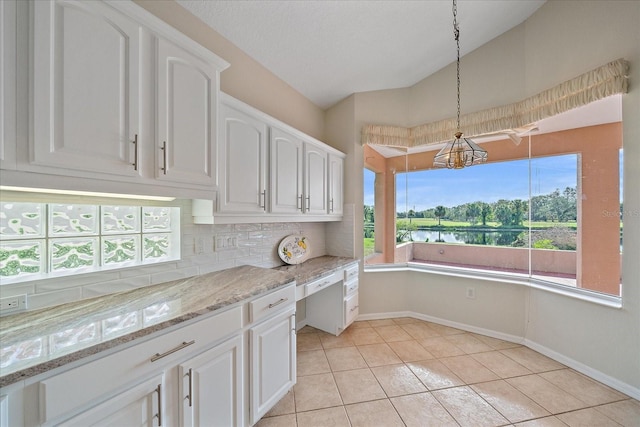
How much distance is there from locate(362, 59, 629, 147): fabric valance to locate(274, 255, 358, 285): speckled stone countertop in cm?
152

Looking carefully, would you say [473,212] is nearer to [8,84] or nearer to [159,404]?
[159,404]

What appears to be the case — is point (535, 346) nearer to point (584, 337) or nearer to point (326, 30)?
point (584, 337)

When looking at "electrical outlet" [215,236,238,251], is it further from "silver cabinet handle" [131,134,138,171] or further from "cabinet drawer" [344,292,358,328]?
"cabinet drawer" [344,292,358,328]

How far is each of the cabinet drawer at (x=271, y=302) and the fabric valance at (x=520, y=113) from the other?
2150mm

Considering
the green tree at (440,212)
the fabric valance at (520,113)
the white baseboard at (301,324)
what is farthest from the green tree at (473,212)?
the white baseboard at (301,324)

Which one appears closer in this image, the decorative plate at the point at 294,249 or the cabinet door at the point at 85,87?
the cabinet door at the point at 85,87

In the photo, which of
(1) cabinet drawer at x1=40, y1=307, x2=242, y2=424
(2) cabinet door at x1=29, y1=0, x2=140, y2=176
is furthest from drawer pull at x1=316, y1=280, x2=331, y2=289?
(2) cabinet door at x1=29, y1=0, x2=140, y2=176

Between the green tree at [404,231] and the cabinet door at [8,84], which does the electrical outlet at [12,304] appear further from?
the green tree at [404,231]

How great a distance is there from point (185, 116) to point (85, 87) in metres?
0.43

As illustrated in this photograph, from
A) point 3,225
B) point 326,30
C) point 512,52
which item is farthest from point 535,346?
point 3,225

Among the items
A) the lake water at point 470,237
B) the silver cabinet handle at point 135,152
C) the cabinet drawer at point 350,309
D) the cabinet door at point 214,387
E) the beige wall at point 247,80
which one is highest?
the beige wall at point 247,80

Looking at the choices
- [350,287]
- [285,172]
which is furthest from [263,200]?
[350,287]

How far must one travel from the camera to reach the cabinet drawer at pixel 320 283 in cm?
212

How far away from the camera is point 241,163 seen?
5.86 ft
